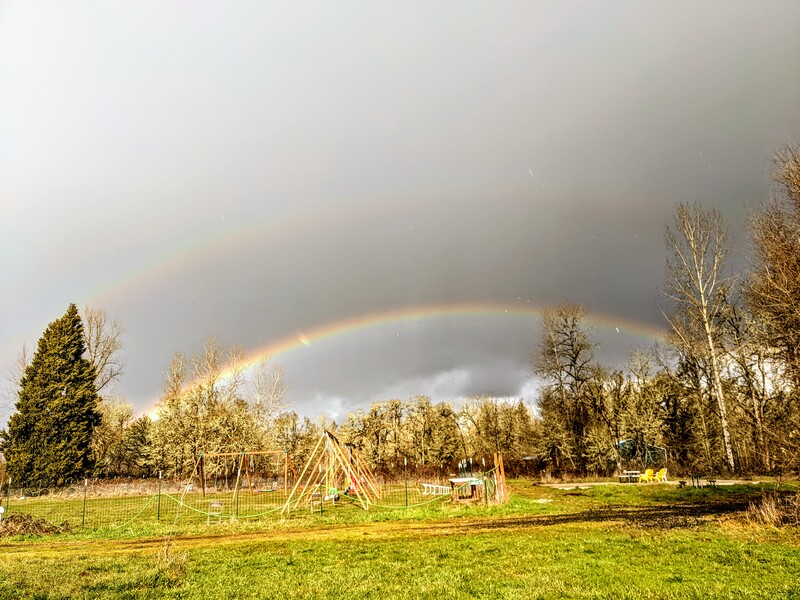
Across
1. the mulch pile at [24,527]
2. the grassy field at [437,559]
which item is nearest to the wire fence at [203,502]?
the mulch pile at [24,527]

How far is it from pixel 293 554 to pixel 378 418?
42.4 metres

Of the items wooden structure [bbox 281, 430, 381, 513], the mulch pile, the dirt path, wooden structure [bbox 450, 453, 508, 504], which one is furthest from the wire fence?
the dirt path

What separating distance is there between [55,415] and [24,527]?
30.3 metres

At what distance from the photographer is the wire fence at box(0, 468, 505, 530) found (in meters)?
21.8

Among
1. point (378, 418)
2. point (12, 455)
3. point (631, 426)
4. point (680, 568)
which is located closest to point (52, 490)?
point (12, 455)

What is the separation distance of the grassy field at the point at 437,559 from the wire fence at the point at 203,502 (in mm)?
3554

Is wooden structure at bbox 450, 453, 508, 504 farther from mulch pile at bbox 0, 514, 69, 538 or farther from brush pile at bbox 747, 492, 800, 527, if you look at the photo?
mulch pile at bbox 0, 514, 69, 538

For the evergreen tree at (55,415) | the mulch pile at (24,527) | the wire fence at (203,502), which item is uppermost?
the evergreen tree at (55,415)

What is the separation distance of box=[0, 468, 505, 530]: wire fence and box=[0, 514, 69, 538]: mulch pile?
58cm

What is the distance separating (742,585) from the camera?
303 inches

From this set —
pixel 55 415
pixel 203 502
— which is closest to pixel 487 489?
pixel 203 502

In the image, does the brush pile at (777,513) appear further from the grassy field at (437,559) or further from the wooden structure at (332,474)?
the wooden structure at (332,474)

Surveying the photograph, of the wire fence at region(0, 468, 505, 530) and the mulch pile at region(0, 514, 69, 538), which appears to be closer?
the mulch pile at region(0, 514, 69, 538)

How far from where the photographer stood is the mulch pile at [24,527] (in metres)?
18.2
